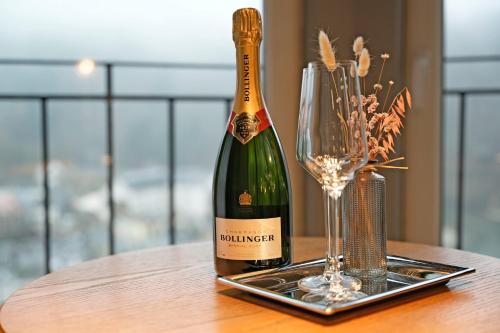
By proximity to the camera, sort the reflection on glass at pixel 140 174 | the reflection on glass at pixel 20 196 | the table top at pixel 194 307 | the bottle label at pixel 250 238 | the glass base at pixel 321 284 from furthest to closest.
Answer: the reflection on glass at pixel 140 174 → the reflection on glass at pixel 20 196 → the bottle label at pixel 250 238 → the glass base at pixel 321 284 → the table top at pixel 194 307

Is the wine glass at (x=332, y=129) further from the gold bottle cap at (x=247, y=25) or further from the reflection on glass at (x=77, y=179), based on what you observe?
the reflection on glass at (x=77, y=179)

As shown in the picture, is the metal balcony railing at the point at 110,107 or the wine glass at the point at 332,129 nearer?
the wine glass at the point at 332,129

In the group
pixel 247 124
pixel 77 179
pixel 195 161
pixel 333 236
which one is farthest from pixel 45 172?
pixel 333 236

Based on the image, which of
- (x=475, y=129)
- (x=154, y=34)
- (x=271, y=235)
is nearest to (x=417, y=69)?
(x=475, y=129)

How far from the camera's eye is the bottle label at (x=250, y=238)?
97 centimetres

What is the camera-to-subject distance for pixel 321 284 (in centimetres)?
88

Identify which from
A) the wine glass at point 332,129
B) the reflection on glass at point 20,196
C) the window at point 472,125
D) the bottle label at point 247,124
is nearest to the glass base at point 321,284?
the wine glass at point 332,129

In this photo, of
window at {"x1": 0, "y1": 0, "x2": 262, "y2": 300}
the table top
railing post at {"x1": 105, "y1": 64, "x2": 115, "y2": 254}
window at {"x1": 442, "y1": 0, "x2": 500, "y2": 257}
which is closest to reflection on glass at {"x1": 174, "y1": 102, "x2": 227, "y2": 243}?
window at {"x1": 0, "y1": 0, "x2": 262, "y2": 300}

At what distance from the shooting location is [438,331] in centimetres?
72

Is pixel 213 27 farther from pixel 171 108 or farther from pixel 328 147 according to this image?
pixel 328 147

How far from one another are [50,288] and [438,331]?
1.93ft

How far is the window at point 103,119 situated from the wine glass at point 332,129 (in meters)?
1.98

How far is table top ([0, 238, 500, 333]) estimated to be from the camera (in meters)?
0.75

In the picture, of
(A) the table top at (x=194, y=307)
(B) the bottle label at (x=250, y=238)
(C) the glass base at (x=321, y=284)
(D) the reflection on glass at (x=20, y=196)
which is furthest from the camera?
(D) the reflection on glass at (x=20, y=196)
